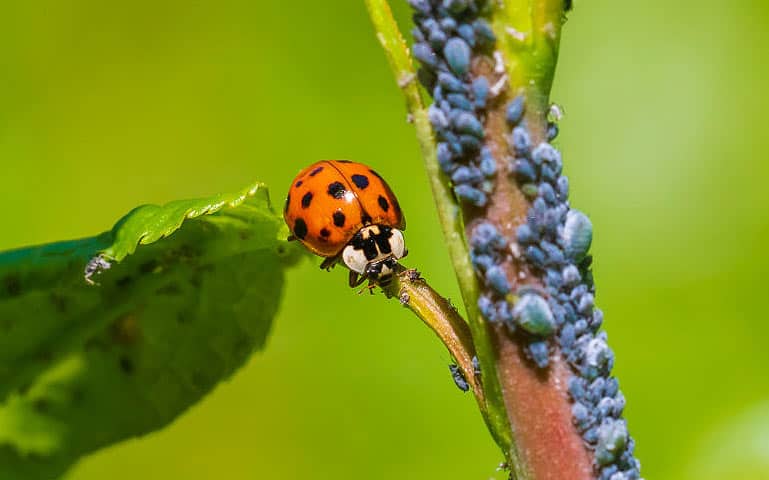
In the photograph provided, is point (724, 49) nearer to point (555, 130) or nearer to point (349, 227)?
point (349, 227)

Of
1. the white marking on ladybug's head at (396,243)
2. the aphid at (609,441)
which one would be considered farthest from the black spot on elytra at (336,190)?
the aphid at (609,441)

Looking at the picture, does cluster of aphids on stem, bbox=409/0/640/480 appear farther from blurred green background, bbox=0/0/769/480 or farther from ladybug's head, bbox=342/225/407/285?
blurred green background, bbox=0/0/769/480

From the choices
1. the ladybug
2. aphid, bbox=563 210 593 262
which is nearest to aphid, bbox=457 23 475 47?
aphid, bbox=563 210 593 262

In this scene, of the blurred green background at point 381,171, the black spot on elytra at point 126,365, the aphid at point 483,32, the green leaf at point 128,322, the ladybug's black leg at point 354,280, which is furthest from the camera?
the blurred green background at point 381,171

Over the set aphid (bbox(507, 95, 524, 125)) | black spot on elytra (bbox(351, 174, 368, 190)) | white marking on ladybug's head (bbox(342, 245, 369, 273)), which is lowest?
aphid (bbox(507, 95, 524, 125))

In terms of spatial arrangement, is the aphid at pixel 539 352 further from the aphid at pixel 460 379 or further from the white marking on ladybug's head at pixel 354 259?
the white marking on ladybug's head at pixel 354 259

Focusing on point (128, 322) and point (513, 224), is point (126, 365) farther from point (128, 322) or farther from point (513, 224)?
point (513, 224)
